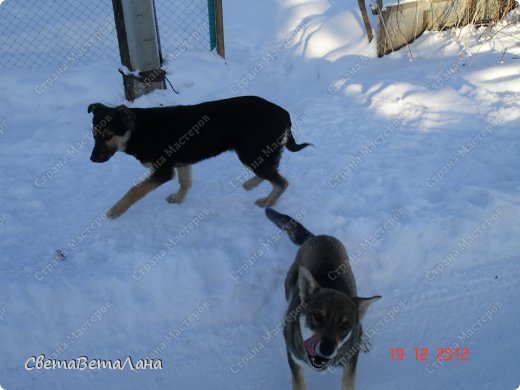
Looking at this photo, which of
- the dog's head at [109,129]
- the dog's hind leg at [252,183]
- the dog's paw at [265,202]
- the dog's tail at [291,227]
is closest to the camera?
the dog's tail at [291,227]

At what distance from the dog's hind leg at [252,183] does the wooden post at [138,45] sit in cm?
274

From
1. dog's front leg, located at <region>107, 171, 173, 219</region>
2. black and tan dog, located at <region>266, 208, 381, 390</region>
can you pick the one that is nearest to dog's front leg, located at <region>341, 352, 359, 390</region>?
black and tan dog, located at <region>266, 208, 381, 390</region>

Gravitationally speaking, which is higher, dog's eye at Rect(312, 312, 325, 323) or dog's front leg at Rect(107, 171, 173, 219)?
dog's eye at Rect(312, 312, 325, 323)

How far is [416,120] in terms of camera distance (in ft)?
20.0

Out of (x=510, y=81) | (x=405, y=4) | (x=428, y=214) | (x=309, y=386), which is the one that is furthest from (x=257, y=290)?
(x=405, y=4)

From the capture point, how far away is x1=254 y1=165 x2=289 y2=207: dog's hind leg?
4.71 metres

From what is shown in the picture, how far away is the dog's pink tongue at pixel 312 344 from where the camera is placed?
2.73 meters

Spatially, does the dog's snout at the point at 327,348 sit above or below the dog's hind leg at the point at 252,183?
above

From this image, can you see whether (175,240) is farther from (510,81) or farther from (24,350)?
(510,81)

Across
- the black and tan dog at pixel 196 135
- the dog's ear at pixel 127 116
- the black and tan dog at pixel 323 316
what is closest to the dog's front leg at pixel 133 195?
the black and tan dog at pixel 196 135

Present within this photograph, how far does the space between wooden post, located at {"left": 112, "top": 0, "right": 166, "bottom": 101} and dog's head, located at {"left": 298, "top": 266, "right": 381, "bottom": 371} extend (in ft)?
16.1

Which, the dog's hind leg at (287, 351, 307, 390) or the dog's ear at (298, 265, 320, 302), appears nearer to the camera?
the dog's ear at (298, 265, 320, 302)
